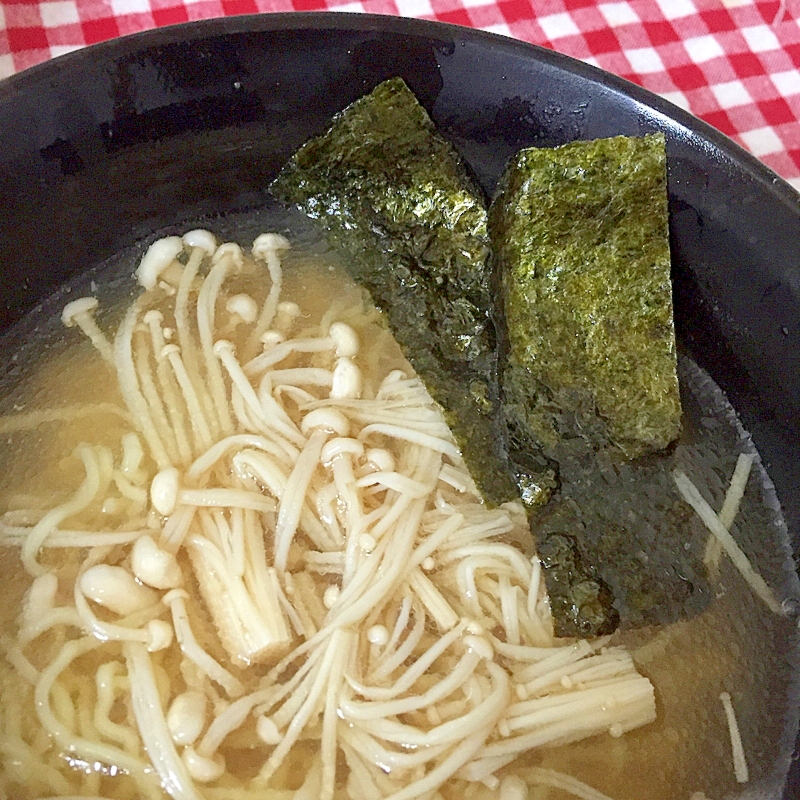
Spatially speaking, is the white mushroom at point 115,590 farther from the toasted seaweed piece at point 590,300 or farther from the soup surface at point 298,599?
the toasted seaweed piece at point 590,300

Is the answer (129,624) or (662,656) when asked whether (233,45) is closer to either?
(129,624)

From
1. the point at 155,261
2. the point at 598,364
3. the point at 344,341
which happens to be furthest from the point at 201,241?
the point at 598,364

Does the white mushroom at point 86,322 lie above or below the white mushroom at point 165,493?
above

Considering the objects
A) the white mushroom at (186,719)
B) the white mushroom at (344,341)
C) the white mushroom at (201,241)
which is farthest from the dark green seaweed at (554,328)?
the white mushroom at (186,719)

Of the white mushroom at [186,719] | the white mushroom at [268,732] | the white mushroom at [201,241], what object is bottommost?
the white mushroom at [268,732]

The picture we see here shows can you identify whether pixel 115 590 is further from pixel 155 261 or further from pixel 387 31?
pixel 387 31

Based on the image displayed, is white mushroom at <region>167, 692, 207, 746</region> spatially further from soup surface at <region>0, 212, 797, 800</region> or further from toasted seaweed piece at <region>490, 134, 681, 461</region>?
toasted seaweed piece at <region>490, 134, 681, 461</region>

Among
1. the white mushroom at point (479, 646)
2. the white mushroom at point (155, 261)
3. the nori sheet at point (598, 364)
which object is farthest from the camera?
the white mushroom at point (155, 261)
